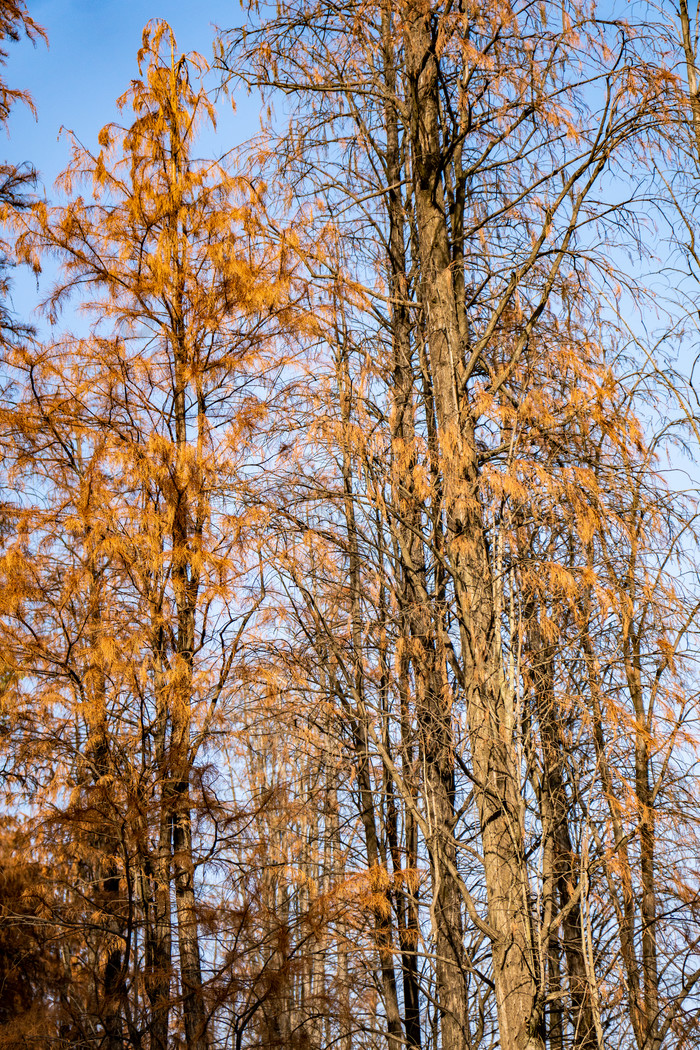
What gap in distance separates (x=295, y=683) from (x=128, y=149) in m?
4.25

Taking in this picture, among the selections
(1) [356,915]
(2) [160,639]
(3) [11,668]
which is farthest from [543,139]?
(1) [356,915]

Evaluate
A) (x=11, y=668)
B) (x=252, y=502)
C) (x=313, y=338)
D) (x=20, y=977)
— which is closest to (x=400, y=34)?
(x=313, y=338)

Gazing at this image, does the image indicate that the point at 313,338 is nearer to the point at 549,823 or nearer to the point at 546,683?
the point at 546,683

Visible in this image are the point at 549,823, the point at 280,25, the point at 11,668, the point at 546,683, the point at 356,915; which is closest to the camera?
the point at 549,823

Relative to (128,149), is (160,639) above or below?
below

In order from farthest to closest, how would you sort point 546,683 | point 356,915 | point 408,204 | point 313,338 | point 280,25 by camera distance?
point 408,204
point 313,338
point 280,25
point 356,915
point 546,683

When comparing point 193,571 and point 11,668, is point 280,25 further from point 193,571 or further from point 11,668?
point 11,668

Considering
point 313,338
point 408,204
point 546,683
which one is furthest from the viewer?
point 408,204

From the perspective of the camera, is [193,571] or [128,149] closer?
[193,571]

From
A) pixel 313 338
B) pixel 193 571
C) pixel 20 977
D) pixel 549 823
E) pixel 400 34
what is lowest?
pixel 20 977

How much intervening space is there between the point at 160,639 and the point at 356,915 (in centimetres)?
226

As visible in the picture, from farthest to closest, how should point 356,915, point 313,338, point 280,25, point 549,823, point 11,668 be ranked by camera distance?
point 313,338
point 280,25
point 356,915
point 11,668
point 549,823

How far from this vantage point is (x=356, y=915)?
6191mm

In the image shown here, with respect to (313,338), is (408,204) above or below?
above
